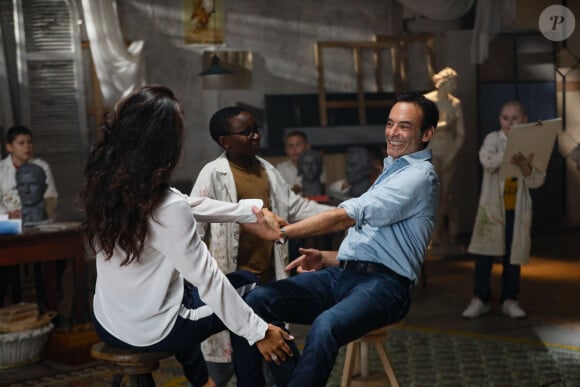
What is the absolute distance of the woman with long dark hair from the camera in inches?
122

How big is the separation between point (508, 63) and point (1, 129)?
20.5 ft

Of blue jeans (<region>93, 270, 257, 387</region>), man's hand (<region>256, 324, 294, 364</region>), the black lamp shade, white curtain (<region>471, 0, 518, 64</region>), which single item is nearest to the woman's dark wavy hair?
blue jeans (<region>93, 270, 257, 387</region>)

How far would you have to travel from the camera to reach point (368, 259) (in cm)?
381

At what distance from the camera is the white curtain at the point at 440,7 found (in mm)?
9414

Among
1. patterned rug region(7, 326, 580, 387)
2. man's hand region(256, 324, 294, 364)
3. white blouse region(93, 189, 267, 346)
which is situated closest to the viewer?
white blouse region(93, 189, 267, 346)

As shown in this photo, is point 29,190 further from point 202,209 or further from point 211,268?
point 211,268

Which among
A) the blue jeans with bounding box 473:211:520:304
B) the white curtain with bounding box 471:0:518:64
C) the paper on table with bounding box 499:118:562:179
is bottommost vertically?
the blue jeans with bounding box 473:211:520:304

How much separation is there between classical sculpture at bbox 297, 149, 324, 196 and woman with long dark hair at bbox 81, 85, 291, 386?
4.51 metres

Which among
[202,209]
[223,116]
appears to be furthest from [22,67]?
[202,209]

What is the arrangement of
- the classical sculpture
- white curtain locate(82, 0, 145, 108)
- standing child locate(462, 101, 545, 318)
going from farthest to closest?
white curtain locate(82, 0, 145, 108)
the classical sculpture
standing child locate(462, 101, 545, 318)

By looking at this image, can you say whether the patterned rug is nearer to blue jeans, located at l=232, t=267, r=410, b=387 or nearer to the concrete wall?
blue jeans, located at l=232, t=267, r=410, b=387

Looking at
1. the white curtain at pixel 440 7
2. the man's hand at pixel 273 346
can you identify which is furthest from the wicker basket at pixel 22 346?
the white curtain at pixel 440 7

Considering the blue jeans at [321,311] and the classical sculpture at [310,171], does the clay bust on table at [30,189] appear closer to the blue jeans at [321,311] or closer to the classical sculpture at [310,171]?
the classical sculpture at [310,171]

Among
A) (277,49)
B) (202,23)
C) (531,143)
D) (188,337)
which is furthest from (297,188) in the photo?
(188,337)
